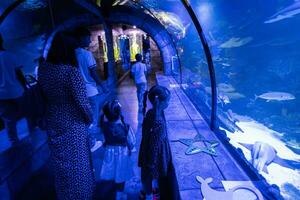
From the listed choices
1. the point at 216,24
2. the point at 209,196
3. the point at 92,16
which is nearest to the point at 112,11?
the point at 92,16

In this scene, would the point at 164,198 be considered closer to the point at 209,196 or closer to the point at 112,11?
the point at 209,196

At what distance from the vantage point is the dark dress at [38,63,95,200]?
2.23 meters

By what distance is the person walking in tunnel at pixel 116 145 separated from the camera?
2.99 metres

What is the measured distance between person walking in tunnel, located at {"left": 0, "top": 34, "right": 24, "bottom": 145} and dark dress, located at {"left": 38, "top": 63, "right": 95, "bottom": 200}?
72.6 inches

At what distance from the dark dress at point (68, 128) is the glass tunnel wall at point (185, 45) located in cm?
450

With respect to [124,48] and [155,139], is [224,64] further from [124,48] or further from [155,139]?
[124,48]

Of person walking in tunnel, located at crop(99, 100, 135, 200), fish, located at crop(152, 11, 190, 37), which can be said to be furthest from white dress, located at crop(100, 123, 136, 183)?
fish, located at crop(152, 11, 190, 37)

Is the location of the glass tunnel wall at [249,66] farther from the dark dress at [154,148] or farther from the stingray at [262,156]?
the dark dress at [154,148]

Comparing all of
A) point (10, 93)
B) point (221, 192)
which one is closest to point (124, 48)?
point (10, 93)

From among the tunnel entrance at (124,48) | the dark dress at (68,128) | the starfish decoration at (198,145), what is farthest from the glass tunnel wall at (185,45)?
the tunnel entrance at (124,48)

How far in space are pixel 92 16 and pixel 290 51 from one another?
936 centimetres

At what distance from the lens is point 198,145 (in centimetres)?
337

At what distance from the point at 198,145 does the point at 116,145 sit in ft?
4.25

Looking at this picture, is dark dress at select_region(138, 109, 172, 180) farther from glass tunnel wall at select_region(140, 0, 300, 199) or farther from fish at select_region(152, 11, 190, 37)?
fish at select_region(152, 11, 190, 37)
